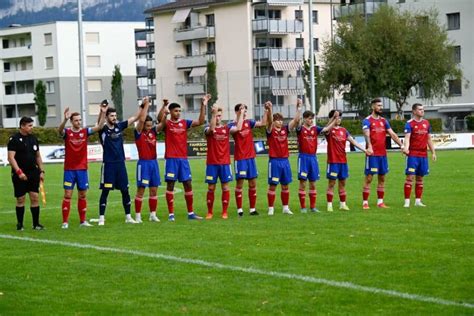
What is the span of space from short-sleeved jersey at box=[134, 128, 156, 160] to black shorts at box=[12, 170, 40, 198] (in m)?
2.11

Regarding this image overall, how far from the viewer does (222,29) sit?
81312 mm

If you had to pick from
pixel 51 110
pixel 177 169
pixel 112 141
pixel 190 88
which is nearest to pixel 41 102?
pixel 51 110

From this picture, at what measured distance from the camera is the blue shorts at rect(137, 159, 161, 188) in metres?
18.9

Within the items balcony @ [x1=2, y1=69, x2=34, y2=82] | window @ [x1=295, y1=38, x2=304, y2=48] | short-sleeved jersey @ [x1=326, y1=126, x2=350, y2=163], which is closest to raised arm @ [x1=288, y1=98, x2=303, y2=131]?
short-sleeved jersey @ [x1=326, y1=126, x2=350, y2=163]

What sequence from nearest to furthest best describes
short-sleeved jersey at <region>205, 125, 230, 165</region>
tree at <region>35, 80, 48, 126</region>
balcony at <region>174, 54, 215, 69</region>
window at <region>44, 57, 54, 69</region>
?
short-sleeved jersey at <region>205, 125, 230, 165</region>
balcony at <region>174, 54, 215, 69</region>
tree at <region>35, 80, 48, 126</region>
window at <region>44, 57, 54, 69</region>

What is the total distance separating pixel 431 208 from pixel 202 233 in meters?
5.79

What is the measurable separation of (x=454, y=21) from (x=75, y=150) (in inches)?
2468

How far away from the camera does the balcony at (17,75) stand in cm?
10638

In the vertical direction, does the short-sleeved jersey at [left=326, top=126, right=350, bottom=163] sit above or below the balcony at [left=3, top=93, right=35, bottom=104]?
below

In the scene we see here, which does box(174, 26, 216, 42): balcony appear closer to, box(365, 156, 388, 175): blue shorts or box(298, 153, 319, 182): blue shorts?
box(365, 156, 388, 175): blue shorts

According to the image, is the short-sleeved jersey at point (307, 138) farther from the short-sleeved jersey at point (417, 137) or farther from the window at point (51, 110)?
the window at point (51, 110)

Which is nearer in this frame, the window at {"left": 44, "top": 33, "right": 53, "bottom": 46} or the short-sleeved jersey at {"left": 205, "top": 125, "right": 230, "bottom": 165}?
the short-sleeved jersey at {"left": 205, "top": 125, "right": 230, "bottom": 165}

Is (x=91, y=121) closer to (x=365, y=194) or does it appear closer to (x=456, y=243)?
(x=365, y=194)

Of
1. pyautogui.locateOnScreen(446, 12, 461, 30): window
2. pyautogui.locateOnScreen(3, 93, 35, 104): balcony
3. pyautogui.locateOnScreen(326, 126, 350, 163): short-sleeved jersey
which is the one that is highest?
pyautogui.locateOnScreen(446, 12, 461, 30): window
